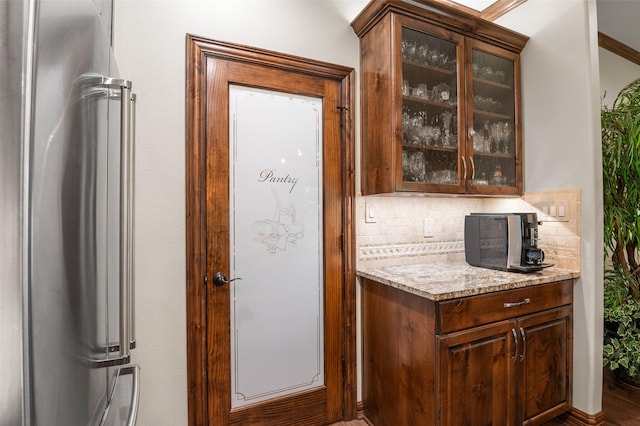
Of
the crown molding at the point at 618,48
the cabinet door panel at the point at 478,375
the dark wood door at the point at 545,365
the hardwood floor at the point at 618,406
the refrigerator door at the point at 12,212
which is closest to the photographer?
the refrigerator door at the point at 12,212

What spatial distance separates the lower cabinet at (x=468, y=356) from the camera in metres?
1.52

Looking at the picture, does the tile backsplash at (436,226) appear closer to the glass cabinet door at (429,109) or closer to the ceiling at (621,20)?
the glass cabinet door at (429,109)

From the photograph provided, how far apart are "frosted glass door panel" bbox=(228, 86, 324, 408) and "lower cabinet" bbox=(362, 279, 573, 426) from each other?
0.38 meters

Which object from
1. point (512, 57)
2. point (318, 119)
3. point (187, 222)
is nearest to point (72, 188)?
point (187, 222)

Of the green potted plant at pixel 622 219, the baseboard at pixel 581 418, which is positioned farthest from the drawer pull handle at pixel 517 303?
the green potted plant at pixel 622 219

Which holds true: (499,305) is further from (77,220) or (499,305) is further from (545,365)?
(77,220)

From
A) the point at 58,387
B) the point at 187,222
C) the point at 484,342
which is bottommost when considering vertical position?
the point at 484,342

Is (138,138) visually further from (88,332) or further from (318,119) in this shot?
(88,332)

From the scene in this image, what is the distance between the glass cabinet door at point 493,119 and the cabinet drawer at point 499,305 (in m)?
0.69

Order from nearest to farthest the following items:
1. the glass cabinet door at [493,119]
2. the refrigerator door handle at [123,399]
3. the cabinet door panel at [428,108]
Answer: the refrigerator door handle at [123,399], the cabinet door panel at [428,108], the glass cabinet door at [493,119]

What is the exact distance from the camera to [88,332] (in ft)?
2.43

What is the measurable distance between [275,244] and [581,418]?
2125 millimetres

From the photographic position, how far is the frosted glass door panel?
1760mm

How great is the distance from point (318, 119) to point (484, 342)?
153cm
